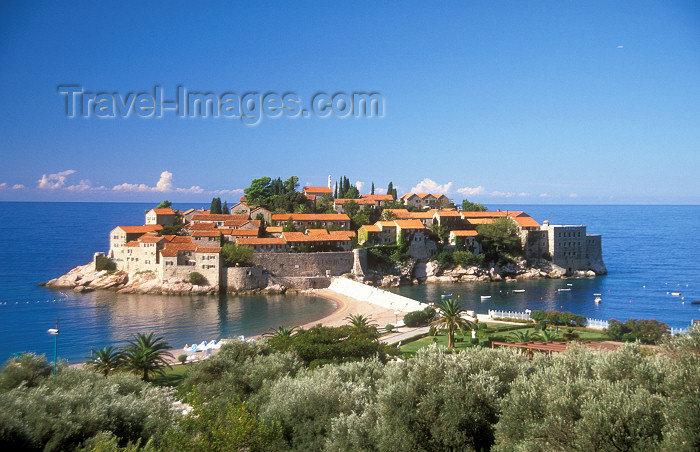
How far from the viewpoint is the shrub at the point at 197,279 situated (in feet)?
165

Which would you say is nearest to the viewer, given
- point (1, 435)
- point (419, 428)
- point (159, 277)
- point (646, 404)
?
point (646, 404)

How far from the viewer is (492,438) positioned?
1037 cm

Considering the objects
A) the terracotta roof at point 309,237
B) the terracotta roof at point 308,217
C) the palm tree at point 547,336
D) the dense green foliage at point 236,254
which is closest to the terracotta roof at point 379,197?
the terracotta roof at point 308,217

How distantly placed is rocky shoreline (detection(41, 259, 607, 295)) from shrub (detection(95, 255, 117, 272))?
2.19ft

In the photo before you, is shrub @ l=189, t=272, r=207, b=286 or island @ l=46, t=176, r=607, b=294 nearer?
shrub @ l=189, t=272, r=207, b=286

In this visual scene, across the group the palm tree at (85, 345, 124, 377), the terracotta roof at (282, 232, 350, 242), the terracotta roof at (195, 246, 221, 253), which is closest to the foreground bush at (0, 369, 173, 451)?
the palm tree at (85, 345, 124, 377)

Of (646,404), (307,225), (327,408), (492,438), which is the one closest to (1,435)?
(327,408)

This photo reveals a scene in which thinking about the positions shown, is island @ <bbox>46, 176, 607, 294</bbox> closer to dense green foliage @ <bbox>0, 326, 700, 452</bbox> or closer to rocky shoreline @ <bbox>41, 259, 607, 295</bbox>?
rocky shoreline @ <bbox>41, 259, 607, 295</bbox>

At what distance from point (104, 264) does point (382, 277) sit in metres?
33.2

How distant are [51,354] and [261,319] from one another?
51.3 ft

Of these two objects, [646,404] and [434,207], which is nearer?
[646,404]

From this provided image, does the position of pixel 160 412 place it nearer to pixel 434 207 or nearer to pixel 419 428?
pixel 419 428

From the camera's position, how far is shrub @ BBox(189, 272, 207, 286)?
50.2 metres

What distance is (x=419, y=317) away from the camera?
3369 centimetres
